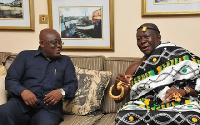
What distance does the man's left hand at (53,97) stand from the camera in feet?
7.03

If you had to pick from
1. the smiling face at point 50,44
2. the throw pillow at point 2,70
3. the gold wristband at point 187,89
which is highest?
the smiling face at point 50,44

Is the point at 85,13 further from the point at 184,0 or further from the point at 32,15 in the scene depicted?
the point at 184,0

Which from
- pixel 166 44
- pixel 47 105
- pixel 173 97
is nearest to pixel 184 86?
pixel 173 97

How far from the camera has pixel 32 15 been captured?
2.94 meters

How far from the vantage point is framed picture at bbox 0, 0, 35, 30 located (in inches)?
116

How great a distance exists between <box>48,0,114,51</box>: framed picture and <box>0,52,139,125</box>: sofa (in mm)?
219

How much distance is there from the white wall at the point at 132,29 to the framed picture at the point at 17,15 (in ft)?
0.19

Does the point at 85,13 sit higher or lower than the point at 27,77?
higher

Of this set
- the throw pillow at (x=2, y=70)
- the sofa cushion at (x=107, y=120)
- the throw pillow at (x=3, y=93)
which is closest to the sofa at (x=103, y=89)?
the sofa cushion at (x=107, y=120)

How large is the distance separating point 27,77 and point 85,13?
0.90 m

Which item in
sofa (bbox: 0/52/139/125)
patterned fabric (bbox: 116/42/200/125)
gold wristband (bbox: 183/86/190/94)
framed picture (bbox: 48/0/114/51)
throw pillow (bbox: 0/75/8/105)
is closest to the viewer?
patterned fabric (bbox: 116/42/200/125)

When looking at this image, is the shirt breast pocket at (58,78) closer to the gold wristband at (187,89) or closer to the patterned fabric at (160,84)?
the patterned fabric at (160,84)

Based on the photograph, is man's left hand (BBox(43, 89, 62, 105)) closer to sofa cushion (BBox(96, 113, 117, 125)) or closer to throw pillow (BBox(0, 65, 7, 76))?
sofa cushion (BBox(96, 113, 117, 125))

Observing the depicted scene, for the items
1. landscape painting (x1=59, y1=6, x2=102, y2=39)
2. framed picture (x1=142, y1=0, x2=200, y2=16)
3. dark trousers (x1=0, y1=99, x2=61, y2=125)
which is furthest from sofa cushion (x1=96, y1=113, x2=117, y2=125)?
framed picture (x1=142, y1=0, x2=200, y2=16)
